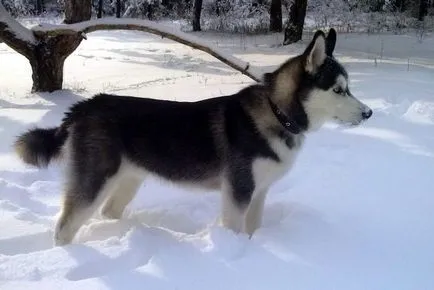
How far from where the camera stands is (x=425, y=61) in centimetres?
1141

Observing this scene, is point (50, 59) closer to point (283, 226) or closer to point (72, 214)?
point (72, 214)

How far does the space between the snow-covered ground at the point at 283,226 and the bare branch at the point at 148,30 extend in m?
0.75

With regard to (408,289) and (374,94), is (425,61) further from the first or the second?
(408,289)

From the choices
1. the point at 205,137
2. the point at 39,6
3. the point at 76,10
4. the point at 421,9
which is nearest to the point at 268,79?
the point at 205,137

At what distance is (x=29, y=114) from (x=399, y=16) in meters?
23.3

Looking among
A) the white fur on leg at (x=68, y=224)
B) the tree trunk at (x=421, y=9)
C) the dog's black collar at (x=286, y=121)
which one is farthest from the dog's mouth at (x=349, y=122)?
the tree trunk at (x=421, y=9)

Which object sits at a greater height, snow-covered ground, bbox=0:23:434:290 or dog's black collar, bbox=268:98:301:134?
dog's black collar, bbox=268:98:301:134

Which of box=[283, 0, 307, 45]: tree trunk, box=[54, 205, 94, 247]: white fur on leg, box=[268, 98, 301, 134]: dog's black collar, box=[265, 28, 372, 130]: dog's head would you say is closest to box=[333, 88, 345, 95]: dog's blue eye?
box=[265, 28, 372, 130]: dog's head

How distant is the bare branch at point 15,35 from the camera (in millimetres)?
7828

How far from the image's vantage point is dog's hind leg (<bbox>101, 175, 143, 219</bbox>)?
13.0 ft

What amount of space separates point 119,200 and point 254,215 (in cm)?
105

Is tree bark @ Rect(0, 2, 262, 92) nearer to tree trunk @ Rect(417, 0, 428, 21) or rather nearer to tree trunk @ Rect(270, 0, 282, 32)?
tree trunk @ Rect(270, 0, 282, 32)

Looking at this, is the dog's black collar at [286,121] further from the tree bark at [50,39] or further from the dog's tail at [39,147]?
the tree bark at [50,39]

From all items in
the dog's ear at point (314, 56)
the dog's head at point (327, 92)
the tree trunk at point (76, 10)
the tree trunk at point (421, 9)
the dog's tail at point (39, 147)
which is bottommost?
the dog's tail at point (39, 147)
